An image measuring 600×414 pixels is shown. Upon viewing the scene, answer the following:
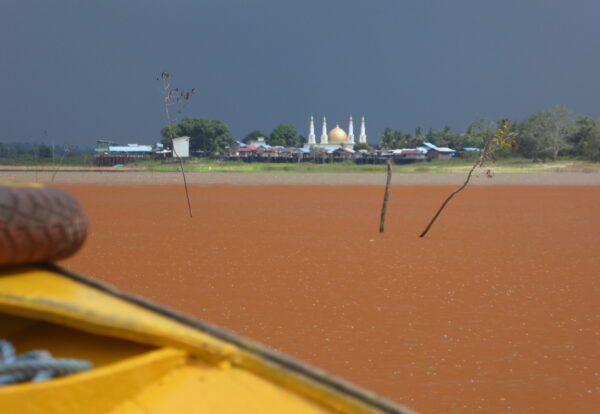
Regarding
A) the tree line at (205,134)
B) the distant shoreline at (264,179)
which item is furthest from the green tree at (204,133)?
the distant shoreline at (264,179)

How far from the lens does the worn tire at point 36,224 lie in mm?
2059

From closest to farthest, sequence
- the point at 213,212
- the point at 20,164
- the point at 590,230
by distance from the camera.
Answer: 1. the point at 590,230
2. the point at 213,212
3. the point at 20,164

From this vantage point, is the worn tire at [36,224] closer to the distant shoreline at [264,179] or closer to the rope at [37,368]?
the rope at [37,368]

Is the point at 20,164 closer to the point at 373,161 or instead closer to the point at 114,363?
the point at 373,161

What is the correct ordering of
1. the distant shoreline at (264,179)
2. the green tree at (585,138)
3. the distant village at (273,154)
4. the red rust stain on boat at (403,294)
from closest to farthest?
the red rust stain on boat at (403,294), the distant shoreline at (264,179), the green tree at (585,138), the distant village at (273,154)

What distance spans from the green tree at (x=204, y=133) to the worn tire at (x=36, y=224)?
8427 centimetres

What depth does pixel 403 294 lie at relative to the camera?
687 centimetres

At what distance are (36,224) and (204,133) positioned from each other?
85.0 metres

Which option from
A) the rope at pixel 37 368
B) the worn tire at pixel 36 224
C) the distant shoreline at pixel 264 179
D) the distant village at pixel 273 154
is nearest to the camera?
the rope at pixel 37 368

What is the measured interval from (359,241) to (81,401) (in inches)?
393

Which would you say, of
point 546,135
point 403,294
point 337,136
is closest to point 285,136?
point 337,136

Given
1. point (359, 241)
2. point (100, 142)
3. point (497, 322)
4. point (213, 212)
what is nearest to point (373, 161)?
point (100, 142)

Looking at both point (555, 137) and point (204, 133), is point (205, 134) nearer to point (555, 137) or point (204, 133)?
point (204, 133)

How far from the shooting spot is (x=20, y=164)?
6012 cm
